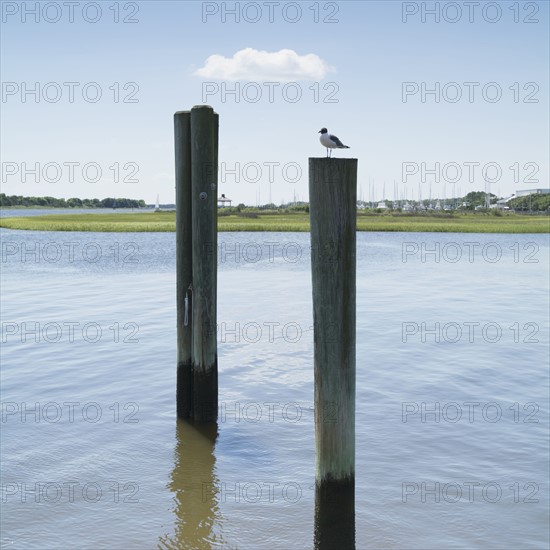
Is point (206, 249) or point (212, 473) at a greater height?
point (206, 249)

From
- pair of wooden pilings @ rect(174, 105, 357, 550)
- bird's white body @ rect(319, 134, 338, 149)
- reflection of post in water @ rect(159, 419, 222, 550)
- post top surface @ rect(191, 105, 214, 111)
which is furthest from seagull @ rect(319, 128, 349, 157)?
reflection of post in water @ rect(159, 419, 222, 550)

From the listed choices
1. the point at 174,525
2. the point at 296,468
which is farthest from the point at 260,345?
the point at 174,525

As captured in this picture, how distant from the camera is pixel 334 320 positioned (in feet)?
20.0

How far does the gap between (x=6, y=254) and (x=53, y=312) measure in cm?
3088

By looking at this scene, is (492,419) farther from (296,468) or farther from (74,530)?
(74,530)

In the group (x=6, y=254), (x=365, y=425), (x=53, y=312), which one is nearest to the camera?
(x=365, y=425)

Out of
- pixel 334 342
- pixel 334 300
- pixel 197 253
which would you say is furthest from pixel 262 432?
pixel 334 300

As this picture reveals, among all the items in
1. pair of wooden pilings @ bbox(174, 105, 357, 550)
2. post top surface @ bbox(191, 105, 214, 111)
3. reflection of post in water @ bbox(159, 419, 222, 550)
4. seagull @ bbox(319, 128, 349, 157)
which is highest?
post top surface @ bbox(191, 105, 214, 111)

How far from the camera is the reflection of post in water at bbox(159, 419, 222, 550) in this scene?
7.44 m

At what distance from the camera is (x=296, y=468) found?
9414 mm

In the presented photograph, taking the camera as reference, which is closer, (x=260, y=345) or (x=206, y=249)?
(x=206, y=249)

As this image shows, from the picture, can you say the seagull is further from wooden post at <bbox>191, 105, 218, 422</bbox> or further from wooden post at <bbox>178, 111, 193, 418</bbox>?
wooden post at <bbox>178, 111, 193, 418</bbox>

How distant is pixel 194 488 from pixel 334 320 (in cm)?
383

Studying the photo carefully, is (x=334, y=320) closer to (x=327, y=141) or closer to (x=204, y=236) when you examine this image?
(x=327, y=141)
